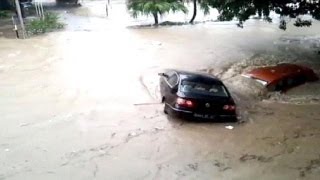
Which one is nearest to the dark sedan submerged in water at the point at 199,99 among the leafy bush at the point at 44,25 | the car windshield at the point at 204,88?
the car windshield at the point at 204,88

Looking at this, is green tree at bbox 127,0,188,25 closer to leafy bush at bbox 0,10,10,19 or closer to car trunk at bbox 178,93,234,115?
leafy bush at bbox 0,10,10,19

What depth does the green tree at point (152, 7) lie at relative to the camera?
103 ft

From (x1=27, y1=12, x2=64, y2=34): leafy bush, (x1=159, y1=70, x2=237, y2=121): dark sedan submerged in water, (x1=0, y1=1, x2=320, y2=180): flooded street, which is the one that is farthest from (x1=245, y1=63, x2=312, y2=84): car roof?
(x1=27, y1=12, x2=64, y2=34): leafy bush

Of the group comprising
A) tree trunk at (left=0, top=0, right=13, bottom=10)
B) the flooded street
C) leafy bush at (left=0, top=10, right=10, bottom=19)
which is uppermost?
tree trunk at (left=0, top=0, right=13, bottom=10)

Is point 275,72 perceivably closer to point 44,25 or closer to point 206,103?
point 206,103

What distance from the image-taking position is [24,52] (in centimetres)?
2188

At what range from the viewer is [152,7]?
3139 cm

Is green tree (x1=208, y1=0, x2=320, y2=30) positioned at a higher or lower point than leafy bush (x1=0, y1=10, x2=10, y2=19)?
higher

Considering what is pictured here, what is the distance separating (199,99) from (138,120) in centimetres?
199

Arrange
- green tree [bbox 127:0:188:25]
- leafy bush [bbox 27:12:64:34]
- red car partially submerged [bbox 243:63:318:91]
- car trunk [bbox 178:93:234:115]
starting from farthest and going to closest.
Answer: green tree [bbox 127:0:188:25], leafy bush [bbox 27:12:64:34], red car partially submerged [bbox 243:63:318:91], car trunk [bbox 178:93:234:115]

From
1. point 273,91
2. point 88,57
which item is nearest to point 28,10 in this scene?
point 88,57

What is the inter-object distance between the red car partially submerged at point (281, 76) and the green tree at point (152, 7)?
1737 cm

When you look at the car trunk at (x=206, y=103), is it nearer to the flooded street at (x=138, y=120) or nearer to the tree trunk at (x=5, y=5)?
the flooded street at (x=138, y=120)

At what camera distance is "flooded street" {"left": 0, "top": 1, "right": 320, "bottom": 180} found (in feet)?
31.1
